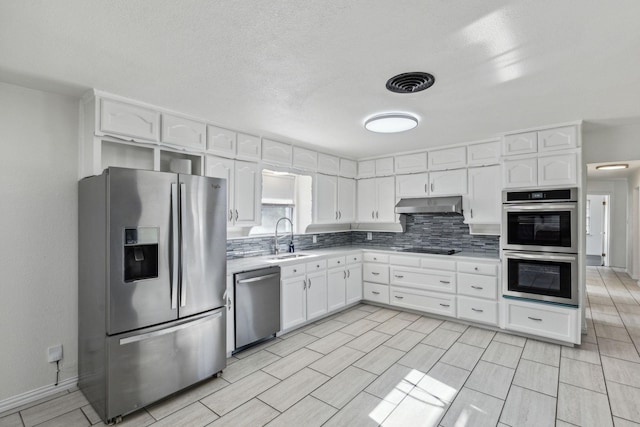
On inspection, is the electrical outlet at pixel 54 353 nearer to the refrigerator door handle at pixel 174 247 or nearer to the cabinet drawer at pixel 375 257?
the refrigerator door handle at pixel 174 247

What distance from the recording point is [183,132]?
3.05 metres

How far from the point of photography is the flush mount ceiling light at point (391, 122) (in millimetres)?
2974

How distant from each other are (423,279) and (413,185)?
1.38 metres

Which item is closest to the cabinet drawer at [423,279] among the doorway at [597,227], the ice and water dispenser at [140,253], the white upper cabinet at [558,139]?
the white upper cabinet at [558,139]

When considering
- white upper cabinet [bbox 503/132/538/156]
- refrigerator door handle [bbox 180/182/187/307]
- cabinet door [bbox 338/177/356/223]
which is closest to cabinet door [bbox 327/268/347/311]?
cabinet door [bbox 338/177/356/223]

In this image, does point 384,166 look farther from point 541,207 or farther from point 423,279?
point 541,207

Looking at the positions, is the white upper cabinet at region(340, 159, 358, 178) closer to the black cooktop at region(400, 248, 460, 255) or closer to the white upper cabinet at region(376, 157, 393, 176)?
the white upper cabinet at region(376, 157, 393, 176)

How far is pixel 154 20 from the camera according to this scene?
162 centimetres

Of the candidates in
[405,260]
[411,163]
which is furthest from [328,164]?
[405,260]

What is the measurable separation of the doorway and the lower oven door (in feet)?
22.6

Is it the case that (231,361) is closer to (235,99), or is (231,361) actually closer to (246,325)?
(246,325)

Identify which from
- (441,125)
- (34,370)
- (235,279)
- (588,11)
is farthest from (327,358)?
(588,11)

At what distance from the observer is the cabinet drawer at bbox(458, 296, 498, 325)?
12.6 feet

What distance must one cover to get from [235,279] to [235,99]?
1718 millimetres
